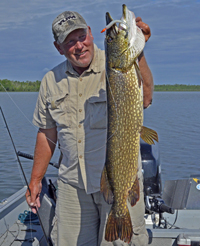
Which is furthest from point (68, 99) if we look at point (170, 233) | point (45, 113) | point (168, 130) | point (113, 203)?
point (168, 130)

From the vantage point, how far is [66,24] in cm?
270

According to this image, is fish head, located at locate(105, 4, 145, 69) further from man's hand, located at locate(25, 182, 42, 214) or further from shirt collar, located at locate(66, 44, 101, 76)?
man's hand, located at locate(25, 182, 42, 214)

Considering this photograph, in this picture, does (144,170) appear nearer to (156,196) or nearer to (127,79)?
(156,196)

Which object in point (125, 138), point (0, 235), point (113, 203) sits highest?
point (125, 138)

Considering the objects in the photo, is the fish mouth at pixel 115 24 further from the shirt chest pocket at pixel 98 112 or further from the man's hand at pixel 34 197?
the man's hand at pixel 34 197

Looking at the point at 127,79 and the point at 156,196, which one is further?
the point at 156,196

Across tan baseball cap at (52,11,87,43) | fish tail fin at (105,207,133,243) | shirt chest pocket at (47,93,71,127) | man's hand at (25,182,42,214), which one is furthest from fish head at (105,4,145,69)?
man's hand at (25,182,42,214)

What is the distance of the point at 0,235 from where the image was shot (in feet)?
12.6

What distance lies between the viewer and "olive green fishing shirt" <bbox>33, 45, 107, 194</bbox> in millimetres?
2721

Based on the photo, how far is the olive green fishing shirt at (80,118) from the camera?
2721 mm

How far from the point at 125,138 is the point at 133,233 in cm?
91

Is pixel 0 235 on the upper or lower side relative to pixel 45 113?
lower

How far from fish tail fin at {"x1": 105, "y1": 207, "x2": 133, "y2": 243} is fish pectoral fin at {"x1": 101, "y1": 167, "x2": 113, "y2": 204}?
14cm

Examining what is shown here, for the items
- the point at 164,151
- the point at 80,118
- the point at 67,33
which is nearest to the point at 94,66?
the point at 67,33
